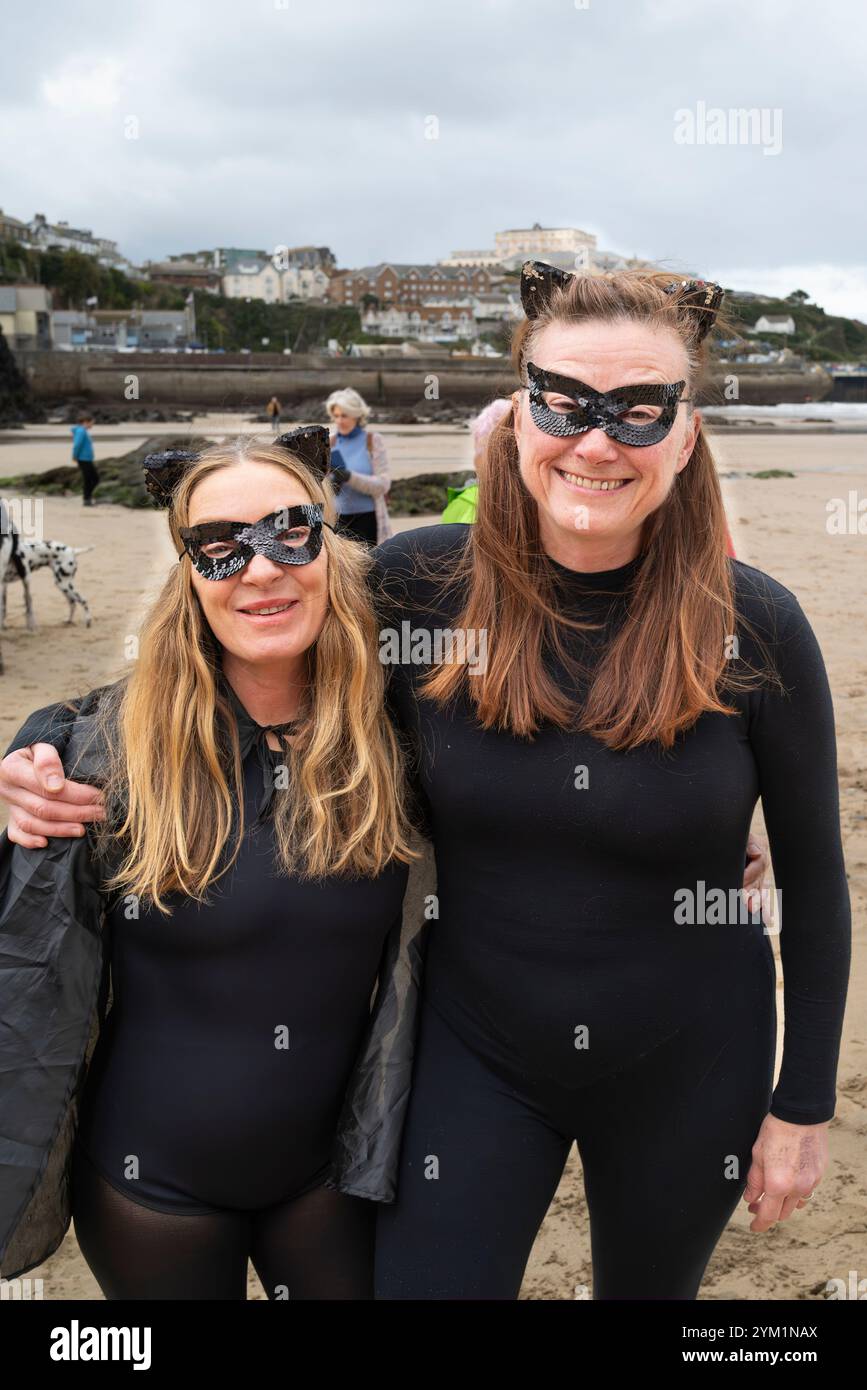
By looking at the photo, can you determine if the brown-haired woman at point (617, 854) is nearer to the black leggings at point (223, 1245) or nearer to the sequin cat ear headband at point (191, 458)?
the black leggings at point (223, 1245)

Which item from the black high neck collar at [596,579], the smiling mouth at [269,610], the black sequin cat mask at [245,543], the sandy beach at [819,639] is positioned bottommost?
the sandy beach at [819,639]

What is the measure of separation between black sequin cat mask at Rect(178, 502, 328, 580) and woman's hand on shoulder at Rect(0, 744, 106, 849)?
1.50 feet

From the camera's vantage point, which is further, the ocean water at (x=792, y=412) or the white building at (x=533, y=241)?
the white building at (x=533, y=241)

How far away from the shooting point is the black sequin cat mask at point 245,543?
7.02 ft

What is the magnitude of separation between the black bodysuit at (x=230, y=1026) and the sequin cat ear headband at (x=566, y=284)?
1086 millimetres

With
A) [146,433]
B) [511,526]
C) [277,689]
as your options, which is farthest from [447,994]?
[146,433]

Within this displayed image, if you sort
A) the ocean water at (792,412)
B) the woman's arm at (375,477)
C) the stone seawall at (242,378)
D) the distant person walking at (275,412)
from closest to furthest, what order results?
the distant person walking at (275,412) → the woman's arm at (375,477) → the ocean water at (792,412) → the stone seawall at (242,378)

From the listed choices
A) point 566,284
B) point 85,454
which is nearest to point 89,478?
point 85,454

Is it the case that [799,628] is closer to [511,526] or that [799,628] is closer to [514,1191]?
[511,526]

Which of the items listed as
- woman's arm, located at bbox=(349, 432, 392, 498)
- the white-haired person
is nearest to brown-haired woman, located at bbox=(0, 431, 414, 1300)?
woman's arm, located at bbox=(349, 432, 392, 498)

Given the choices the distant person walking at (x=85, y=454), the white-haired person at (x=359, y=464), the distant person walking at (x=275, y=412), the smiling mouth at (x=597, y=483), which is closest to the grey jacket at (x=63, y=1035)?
the smiling mouth at (x=597, y=483)

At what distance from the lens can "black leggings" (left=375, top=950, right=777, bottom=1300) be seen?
204cm
